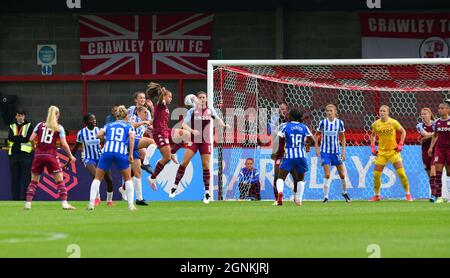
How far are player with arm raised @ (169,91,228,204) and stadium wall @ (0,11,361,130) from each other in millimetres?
8542

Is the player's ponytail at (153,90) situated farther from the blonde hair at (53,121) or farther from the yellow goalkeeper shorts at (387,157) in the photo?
the yellow goalkeeper shorts at (387,157)

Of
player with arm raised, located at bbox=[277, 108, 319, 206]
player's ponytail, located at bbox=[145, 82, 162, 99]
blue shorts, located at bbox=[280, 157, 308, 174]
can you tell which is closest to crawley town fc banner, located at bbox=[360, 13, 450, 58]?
player with arm raised, located at bbox=[277, 108, 319, 206]

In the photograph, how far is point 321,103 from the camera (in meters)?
24.1

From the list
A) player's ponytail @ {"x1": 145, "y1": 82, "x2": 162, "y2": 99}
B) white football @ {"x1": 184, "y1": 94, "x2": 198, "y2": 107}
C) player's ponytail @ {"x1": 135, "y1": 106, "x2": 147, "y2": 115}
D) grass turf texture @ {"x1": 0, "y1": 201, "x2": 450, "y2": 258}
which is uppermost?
player's ponytail @ {"x1": 145, "y1": 82, "x2": 162, "y2": 99}

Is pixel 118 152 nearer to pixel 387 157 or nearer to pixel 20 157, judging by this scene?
pixel 387 157

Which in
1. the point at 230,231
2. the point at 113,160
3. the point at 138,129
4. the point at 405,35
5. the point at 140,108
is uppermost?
the point at 405,35

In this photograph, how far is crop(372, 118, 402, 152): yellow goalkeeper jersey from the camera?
19.8 meters

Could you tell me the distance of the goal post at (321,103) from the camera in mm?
21172

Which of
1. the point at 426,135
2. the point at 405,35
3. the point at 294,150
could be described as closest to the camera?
the point at 294,150

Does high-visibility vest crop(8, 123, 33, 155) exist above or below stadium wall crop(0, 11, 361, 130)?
below

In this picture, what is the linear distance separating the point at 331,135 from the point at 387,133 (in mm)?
1015

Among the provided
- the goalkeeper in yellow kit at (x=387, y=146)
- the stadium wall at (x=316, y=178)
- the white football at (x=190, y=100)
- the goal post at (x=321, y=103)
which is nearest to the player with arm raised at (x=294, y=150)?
the white football at (x=190, y=100)

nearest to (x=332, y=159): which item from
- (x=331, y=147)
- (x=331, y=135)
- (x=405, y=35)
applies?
(x=331, y=147)

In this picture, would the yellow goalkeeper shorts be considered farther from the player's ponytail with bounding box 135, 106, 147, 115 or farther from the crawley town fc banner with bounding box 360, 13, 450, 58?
the crawley town fc banner with bounding box 360, 13, 450, 58
